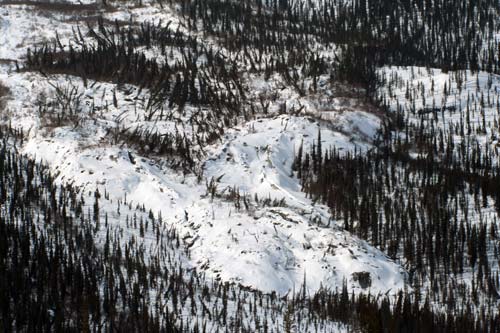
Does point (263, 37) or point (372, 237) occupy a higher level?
point (263, 37)

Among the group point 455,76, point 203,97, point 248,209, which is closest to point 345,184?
point 248,209

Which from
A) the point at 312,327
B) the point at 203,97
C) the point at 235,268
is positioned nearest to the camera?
the point at 312,327

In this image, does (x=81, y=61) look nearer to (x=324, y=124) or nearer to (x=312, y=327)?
(x=324, y=124)

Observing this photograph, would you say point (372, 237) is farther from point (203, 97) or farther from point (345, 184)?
point (203, 97)

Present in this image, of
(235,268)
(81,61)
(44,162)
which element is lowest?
(235,268)

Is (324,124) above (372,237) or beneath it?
above

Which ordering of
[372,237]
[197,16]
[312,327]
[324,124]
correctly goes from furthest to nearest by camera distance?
[197,16]
[324,124]
[372,237]
[312,327]

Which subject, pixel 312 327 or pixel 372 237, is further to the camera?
pixel 372 237

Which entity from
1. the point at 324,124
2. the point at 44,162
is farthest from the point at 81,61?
the point at 324,124

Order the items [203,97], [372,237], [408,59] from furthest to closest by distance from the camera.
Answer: [408,59]
[203,97]
[372,237]
